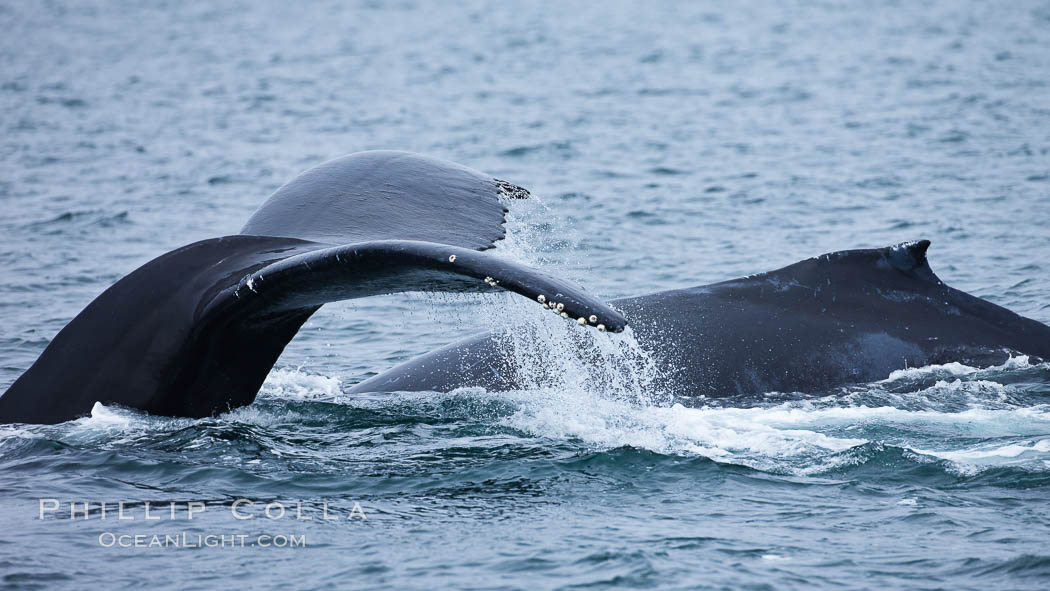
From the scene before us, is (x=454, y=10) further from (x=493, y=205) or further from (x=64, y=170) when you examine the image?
(x=493, y=205)

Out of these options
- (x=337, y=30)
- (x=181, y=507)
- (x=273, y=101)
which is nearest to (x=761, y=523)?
(x=181, y=507)

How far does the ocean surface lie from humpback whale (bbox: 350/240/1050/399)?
11 centimetres

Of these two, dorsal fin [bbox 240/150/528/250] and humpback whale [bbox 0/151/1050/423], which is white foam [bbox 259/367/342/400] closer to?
humpback whale [bbox 0/151/1050/423]

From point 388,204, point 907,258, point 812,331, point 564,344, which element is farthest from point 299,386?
point 907,258

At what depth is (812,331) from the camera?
7.62m

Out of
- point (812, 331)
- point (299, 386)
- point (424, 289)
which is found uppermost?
point (424, 289)

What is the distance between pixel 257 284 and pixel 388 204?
36.2 inches

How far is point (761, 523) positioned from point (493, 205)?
1901 mm

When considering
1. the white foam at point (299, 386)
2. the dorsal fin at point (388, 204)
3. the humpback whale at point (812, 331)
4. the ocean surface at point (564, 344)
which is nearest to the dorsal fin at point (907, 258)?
the humpback whale at point (812, 331)

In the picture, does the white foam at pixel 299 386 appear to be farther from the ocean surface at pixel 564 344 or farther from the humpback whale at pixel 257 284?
the humpback whale at pixel 257 284

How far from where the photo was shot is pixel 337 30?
174ft

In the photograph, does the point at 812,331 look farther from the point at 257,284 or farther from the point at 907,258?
the point at 257,284

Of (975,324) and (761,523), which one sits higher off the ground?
(975,324)

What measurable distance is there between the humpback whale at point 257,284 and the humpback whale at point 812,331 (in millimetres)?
1600
